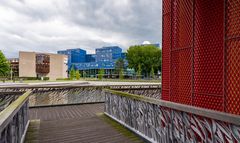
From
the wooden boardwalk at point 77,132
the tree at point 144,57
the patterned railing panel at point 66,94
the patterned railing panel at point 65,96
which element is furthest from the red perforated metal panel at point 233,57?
the tree at point 144,57

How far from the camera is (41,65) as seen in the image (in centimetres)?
6309

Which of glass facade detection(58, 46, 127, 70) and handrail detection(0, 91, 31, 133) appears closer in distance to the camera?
handrail detection(0, 91, 31, 133)

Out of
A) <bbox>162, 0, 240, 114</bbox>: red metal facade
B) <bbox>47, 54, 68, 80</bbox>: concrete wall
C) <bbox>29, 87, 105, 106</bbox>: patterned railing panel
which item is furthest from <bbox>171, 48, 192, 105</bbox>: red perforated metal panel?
<bbox>47, 54, 68, 80</bbox>: concrete wall

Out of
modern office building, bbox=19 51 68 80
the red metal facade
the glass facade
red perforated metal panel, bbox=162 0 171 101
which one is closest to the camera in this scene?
the red metal facade

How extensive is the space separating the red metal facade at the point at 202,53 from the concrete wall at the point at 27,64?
58556 millimetres

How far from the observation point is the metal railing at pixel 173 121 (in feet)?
7.32

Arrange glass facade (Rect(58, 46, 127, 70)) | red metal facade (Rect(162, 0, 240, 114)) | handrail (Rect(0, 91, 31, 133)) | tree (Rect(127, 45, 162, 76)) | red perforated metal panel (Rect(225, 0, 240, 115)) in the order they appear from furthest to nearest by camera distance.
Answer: glass facade (Rect(58, 46, 127, 70)), tree (Rect(127, 45, 162, 76)), red metal facade (Rect(162, 0, 240, 114)), red perforated metal panel (Rect(225, 0, 240, 115)), handrail (Rect(0, 91, 31, 133))

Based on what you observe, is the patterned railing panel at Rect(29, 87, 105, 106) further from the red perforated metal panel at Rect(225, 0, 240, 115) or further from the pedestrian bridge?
the red perforated metal panel at Rect(225, 0, 240, 115)

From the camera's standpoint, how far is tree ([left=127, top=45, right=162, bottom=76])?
186 ft

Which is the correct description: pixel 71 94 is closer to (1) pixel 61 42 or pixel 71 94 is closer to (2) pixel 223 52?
(2) pixel 223 52

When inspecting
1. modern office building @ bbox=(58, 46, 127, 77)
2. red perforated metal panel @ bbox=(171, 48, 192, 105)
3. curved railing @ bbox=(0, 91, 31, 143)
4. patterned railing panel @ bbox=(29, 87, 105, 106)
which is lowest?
patterned railing panel @ bbox=(29, 87, 105, 106)

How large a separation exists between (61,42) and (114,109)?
105100 mm

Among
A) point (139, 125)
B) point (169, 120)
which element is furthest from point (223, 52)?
point (139, 125)

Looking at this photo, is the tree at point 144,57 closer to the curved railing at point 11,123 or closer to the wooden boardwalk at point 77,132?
the wooden boardwalk at point 77,132
